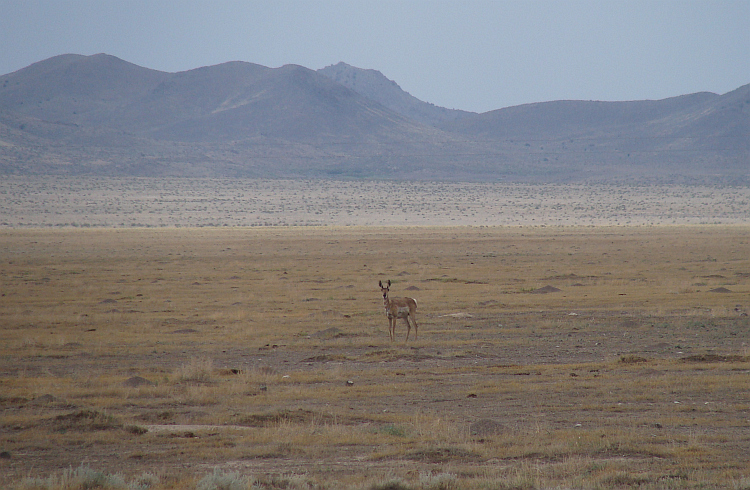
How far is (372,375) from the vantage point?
14.5 metres

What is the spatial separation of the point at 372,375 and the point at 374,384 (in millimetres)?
891

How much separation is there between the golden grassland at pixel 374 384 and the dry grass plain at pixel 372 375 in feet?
0.18

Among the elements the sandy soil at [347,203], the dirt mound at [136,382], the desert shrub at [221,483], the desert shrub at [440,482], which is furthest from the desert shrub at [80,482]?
the sandy soil at [347,203]

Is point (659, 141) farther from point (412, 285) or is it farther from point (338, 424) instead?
point (338, 424)

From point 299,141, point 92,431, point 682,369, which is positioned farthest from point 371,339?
point 299,141

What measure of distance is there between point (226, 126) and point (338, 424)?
622 ft

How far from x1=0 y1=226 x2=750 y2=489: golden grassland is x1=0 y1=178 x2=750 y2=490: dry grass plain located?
2.1 inches

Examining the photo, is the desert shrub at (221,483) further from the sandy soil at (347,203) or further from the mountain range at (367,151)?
the mountain range at (367,151)

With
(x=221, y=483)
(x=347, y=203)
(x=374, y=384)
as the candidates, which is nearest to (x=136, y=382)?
(x=374, y=384)

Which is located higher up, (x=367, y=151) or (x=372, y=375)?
(x=367, y=151)

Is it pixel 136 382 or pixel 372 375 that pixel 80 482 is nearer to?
pixel 136 382

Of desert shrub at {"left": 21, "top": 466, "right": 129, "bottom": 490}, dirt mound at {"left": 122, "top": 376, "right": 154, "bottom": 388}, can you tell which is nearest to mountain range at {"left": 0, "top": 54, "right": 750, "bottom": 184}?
dirt mound at {"left": 122, "top": 376, "right": 154, "bottom": 388}

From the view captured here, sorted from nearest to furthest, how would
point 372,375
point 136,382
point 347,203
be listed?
point 136,382
point 372,375
point 347,203

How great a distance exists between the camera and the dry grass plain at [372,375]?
8656 mm
